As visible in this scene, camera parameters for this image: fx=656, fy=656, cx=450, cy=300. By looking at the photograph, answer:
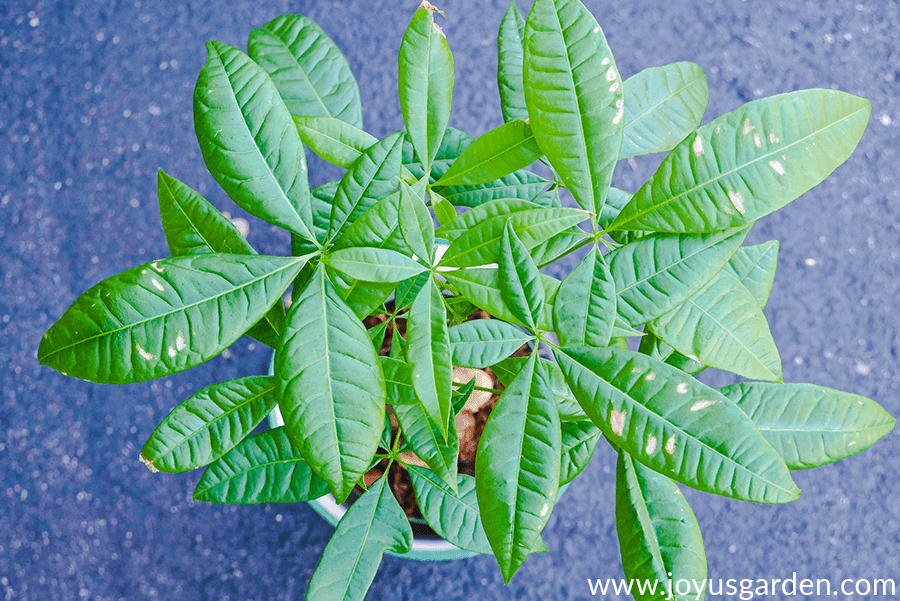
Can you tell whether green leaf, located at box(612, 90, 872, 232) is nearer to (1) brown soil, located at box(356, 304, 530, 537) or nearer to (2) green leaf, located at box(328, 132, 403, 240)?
(2) green leaf, located at box(328, 132, 403, 240)

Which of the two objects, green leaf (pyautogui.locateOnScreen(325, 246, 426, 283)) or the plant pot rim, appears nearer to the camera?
green leaf (pyautogui.locateOnScreen(325, 246, 426, 283))

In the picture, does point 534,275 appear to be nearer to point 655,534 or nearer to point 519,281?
point 519,281

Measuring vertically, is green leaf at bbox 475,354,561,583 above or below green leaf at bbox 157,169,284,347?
below

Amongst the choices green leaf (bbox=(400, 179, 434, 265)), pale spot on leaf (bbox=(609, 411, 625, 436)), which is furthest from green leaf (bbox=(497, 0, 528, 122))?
pale spot on leaf (bbox=(609, 411, 625, 436))

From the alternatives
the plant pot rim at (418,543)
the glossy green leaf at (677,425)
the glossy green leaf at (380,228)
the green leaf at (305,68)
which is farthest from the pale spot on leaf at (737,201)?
the plant pot rim at (418,543)

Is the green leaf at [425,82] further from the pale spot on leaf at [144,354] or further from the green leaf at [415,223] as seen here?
the pale spot on leaf at [144,354]
